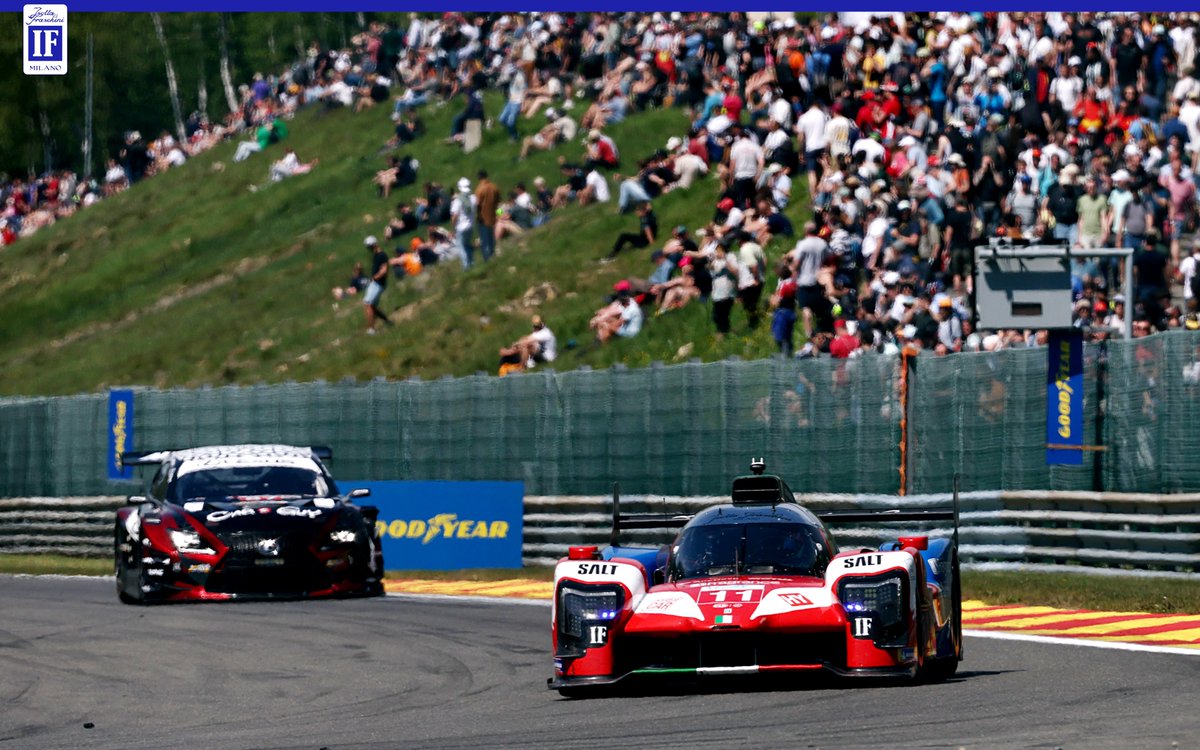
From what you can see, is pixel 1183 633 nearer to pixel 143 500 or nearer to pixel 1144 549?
pixel 1144 549

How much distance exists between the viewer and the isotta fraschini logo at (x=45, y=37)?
28.8 m

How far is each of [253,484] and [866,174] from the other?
384 inches

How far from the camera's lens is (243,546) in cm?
1786

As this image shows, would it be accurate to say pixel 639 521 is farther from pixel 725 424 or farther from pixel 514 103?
pixel 514 103

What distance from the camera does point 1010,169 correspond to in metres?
24.8

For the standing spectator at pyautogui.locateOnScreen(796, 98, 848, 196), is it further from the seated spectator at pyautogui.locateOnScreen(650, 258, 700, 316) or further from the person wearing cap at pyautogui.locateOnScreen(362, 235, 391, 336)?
the person wearing cap at pyautogui.locateOnScreen(362, 235, 391, 336)

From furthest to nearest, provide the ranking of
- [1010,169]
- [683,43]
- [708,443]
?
[683,43], [1010,169], [708,443]

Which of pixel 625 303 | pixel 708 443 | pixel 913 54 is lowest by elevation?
pixel 708 443

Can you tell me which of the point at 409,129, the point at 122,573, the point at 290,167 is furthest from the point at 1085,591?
the point at 290,167

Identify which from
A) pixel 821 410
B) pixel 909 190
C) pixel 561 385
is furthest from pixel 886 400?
pixel 909 190

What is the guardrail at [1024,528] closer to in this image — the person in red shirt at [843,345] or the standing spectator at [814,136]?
the person in red shirt at [843,345]

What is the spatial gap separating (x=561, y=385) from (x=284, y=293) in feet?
57.7

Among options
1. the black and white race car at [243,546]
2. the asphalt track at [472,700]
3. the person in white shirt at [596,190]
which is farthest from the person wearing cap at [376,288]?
the asphalt track at [472,700]

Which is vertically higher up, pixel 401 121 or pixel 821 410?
pixel 401 121
